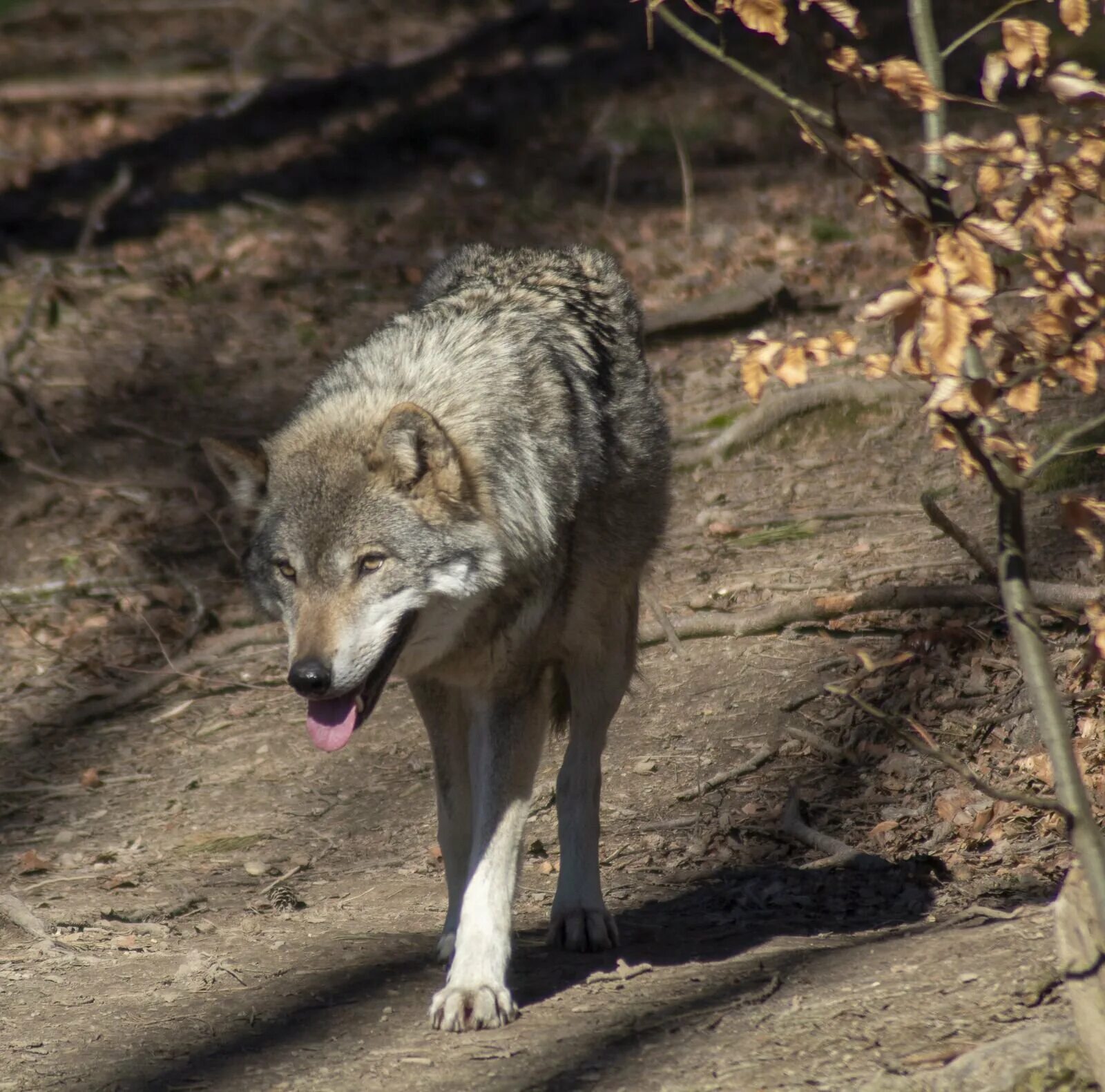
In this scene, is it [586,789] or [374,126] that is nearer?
Answer: [586,789]

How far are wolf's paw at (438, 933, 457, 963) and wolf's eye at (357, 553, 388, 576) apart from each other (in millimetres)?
1358

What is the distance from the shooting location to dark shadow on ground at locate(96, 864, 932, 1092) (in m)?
3.96

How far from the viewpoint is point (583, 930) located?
194 inches

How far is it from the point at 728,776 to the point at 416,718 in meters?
1.78

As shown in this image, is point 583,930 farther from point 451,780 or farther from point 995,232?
point 995,232

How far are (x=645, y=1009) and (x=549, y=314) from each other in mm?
2451

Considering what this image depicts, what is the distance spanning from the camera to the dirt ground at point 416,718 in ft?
13.4

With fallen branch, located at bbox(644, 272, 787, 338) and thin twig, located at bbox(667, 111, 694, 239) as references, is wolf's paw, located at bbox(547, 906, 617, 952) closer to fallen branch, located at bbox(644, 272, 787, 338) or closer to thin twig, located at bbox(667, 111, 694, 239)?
fallen branch, located at bbox(644, 272, 787, 338)

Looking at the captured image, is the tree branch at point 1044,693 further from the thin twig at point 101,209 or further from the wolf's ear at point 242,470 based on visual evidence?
the thin twig at point 101,209

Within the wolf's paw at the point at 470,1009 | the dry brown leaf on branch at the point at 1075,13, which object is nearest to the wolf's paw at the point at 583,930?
the wolf's paw at the point at 470,1009

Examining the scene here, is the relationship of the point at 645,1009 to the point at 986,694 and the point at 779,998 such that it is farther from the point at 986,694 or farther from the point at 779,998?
the point at 986,694

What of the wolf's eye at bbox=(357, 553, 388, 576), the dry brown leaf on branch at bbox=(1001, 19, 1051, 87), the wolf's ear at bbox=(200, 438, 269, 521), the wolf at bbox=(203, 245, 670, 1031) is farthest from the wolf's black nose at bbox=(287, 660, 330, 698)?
the dry brown leaf on branch at bbox=(1001, 19, 1051, 87)

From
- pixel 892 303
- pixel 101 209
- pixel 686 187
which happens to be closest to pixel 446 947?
pixel 892 303

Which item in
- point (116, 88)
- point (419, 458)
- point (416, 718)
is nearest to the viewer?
point (419, 458)
